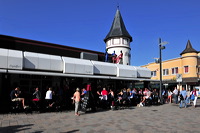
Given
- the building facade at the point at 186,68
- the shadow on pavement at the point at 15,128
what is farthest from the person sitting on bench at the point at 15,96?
the building facade at the point at 186,68

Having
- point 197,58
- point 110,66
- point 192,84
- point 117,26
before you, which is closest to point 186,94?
point 110,66

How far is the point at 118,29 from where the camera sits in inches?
1453

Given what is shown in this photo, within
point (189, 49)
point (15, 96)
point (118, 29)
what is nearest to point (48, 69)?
point (15, 96)

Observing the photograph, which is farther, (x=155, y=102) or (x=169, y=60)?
(x=169, y=60)

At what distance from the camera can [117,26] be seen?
37719 mm

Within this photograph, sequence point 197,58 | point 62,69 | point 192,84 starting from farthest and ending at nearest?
point 197,58 < point 192,84 < point 62,69

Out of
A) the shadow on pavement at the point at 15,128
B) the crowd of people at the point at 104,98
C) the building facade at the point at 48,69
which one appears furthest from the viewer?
the building facade at the point at 48,69

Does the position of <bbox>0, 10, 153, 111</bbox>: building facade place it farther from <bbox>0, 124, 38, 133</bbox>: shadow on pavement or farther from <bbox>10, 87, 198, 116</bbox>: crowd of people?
<bbox>0, 124, 38, 133</bbox>: shadow on pavement

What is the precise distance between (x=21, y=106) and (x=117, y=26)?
3040 cm

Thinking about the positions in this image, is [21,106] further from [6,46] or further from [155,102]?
[155,102]

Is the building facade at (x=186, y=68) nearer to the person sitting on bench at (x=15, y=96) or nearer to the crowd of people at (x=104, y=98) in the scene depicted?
the crowd of people at (x=104, y=98)

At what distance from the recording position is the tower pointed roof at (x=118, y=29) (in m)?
35.6

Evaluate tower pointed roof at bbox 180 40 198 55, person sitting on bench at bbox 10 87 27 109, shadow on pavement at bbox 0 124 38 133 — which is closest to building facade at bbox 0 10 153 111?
person sitting on bench at bbox 10 87 27 109

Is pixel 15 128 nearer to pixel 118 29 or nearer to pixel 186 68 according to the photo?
pixel 118 29
